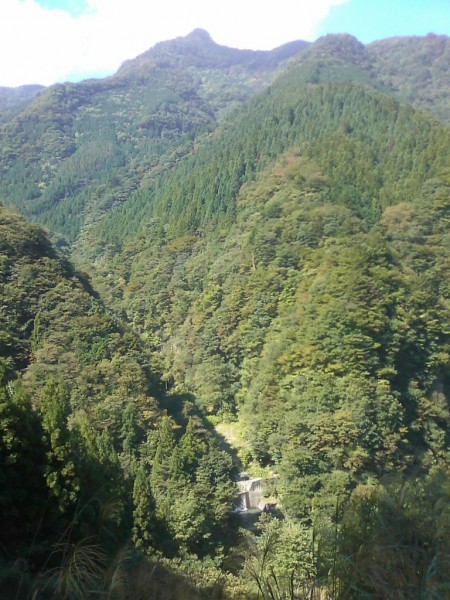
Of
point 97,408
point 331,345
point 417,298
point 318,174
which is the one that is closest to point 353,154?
point 318,174

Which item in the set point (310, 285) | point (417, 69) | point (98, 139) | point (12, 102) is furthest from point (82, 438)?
point (12, 102)

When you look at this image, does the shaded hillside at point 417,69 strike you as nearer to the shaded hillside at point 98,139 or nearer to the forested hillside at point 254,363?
the forested hillside at point 254,363

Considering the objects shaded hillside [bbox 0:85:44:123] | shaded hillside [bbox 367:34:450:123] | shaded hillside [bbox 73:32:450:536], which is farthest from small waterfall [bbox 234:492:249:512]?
shaded hillside [bbox 0:85:44:123]

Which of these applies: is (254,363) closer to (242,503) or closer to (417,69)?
(242,503)

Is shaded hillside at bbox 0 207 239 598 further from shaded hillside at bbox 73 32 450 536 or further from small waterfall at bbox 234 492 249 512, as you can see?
shaded hillside at bbox 73 32 450 536

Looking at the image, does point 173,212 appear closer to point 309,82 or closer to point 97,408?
point 97,408

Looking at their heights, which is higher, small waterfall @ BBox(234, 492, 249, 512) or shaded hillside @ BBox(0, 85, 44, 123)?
shaded hillside @ BBox(0, 85, 44, 123)

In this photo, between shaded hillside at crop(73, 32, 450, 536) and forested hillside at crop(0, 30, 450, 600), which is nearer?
forested hillside at crop(0, 30, 450, 600)

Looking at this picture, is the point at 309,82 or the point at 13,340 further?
the point at 309,82
